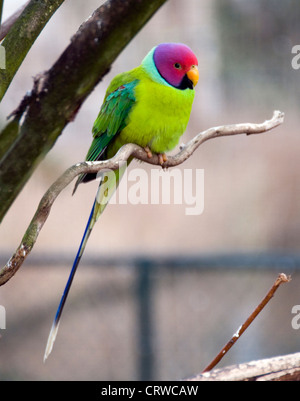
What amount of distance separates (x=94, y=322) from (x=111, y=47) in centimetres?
255

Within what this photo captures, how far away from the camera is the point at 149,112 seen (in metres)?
1.49

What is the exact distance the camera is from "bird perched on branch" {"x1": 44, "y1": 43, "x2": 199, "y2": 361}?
4.76 feet

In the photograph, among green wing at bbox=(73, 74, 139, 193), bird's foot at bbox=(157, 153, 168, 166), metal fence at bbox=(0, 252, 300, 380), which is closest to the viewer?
bird's foot at bbox=(157, 153, 168, 166)

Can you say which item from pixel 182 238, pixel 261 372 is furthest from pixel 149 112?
pixel 182 238

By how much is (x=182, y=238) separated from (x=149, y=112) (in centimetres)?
287

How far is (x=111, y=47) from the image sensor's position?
71 centimetres

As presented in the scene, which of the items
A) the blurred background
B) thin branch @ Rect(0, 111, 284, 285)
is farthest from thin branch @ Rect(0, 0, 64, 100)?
the blurred background

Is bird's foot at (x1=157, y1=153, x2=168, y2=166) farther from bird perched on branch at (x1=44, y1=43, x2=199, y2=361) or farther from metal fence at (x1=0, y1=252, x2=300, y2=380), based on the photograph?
metal fence at (x1=0, y1=252, x2=300, y2=380)

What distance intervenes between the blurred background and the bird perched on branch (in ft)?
3.75

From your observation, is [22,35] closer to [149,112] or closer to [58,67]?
[58,67]

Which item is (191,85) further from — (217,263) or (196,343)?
(196,343)

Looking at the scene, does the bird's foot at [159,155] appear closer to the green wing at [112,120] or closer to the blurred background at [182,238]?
the green wing at [112,120]

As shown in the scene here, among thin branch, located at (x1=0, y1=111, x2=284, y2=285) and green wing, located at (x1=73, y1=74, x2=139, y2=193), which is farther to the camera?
green wing, located at (x1=73, y1=74, x2=139, y2=193)

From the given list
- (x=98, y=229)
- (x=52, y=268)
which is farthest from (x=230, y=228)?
(x=52, y=268)
